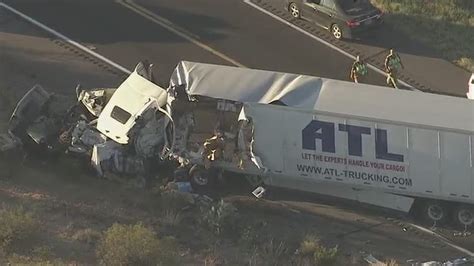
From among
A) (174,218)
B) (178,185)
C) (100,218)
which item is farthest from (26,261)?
(178,185)

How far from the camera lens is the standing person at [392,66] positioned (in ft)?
71.0

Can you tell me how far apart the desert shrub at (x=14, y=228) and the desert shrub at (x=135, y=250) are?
4.95 feet

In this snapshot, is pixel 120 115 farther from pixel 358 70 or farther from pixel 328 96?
pixel 358 70

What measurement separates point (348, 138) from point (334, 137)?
32cm

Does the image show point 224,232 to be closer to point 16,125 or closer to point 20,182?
point 20,182

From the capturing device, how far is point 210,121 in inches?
724

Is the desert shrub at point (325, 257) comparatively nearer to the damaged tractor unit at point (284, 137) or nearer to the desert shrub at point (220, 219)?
the desert shrub at point (220, 219)

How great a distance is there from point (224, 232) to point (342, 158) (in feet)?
10.8

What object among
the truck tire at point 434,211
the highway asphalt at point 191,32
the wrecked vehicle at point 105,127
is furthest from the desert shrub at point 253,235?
the highway asphalt at point 191,32

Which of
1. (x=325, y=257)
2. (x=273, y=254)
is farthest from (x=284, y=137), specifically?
(x=325, y=257)

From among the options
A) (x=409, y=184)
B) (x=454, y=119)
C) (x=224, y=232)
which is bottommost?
(x=224, y=232)

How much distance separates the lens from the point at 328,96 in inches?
707

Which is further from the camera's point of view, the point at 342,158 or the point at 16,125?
the point at 16,125

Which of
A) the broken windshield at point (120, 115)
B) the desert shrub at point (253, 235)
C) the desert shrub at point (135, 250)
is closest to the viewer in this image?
the desert shrub at point (135, 250)
